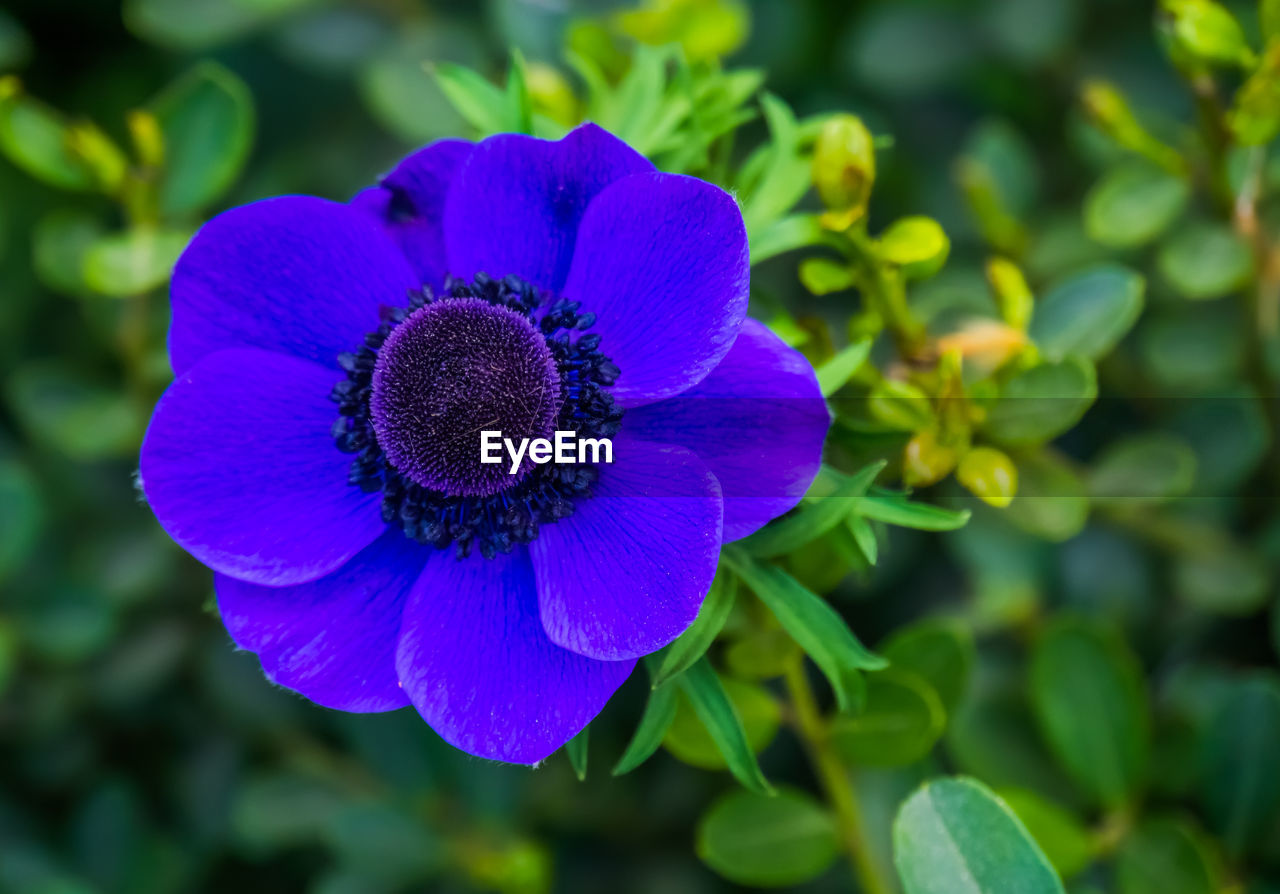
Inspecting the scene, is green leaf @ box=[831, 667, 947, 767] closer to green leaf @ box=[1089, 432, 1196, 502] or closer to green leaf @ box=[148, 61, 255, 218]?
green leaf @ box=[1089, 432, 1196, 502]

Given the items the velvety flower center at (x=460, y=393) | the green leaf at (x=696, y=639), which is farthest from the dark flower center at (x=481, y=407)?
the green leaf at (x=696, y=639)

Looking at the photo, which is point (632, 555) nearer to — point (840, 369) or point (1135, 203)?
point (840, 369)

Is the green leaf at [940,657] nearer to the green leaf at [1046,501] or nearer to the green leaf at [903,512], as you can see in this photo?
the green leaf at [1046,501]

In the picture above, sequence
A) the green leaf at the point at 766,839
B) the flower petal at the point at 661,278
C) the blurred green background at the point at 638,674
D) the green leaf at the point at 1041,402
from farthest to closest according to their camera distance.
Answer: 1. the blurred green background at the point at 638,674
2. the green leaf at the point at 766,839
3. the green leaf at the point at 1041,402
4. the flower petal at the point at 661,278

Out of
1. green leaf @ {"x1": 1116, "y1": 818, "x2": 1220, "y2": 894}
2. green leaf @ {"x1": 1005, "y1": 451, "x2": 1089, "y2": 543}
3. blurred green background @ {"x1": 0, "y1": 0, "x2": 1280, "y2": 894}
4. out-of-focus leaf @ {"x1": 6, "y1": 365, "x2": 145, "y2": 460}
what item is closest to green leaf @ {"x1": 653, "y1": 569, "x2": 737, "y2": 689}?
blurred green background @ {"x1": 0, "y1": 0, "x2": 1280, "y2": 894}

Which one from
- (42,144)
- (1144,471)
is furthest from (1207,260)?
(42,144)

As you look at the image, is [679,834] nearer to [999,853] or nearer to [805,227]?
[999,853]

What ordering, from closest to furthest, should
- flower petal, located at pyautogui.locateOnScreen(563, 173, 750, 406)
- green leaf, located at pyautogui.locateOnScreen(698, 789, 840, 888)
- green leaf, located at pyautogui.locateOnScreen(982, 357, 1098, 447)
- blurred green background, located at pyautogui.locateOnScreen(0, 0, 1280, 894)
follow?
flower petal, located at pyautogui.locateOnScreen(563, 173, 750, 406) < green leaf, located at pyautogui.locateOnScreen(982, 357, 1098, 447) < green leaf, located at pyautogui.locateOnScreen(698, 789, 840, 888) < blurred green background, located at pyautogui.locateOnScreen(0, 0, 1280, 894)
